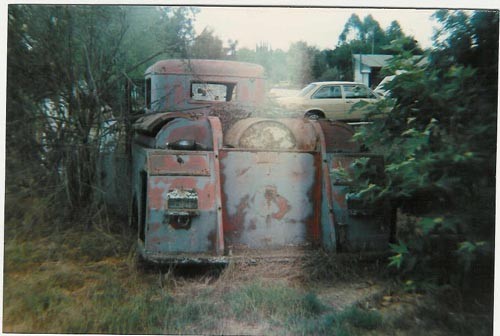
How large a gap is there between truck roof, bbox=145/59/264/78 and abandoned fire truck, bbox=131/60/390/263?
→ 2 cm

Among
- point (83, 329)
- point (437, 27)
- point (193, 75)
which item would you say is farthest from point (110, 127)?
point (437, 27)

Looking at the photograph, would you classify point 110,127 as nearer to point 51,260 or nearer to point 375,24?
point 51,260

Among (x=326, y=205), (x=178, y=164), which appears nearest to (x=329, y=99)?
(x=326, y=205)

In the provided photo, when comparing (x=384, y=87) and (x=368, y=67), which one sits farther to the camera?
(x=368, y=67)

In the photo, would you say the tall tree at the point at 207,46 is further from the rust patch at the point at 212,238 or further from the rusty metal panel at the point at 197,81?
the rust patch at the point at 212,238

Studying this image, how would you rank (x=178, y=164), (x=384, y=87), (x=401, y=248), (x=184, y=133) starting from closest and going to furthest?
(x=401, y=248), (x=384, y=87), (x=178, y=164), (x=184, y=133)

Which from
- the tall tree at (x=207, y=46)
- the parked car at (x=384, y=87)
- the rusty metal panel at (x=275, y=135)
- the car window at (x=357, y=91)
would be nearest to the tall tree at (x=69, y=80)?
the tall tree at (x=207, y=46)

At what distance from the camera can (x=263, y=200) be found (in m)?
5.19

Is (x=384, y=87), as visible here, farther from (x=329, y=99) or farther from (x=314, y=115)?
(x=314, y=115)

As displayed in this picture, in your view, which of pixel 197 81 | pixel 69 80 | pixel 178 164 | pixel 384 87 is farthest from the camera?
pixel 197 81

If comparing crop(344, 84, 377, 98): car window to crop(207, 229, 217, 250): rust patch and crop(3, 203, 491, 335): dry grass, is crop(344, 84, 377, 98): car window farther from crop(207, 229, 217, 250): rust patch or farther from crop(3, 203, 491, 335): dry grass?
crop(207, 229, 217, 250): rust patch

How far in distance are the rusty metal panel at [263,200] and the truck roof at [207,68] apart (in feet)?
2.33

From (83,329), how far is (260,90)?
96.0 inches

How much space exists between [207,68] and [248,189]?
119 cm
